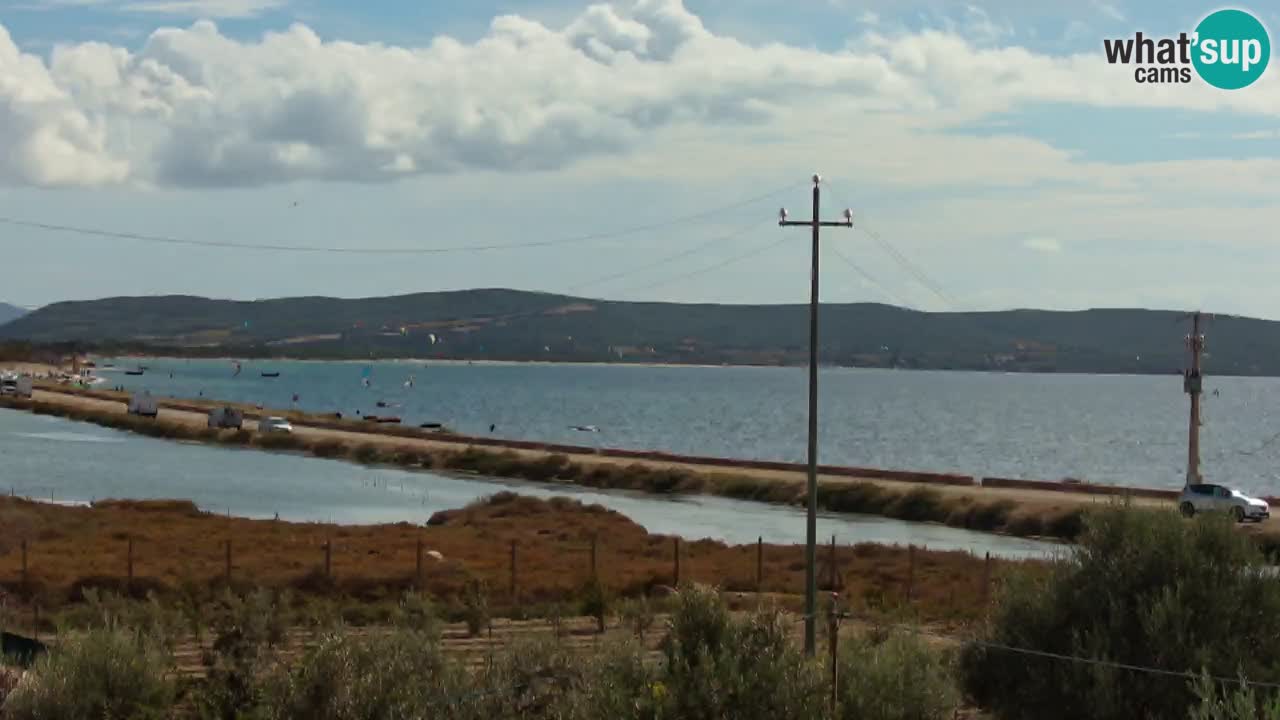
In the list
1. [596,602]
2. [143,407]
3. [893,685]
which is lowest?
[143,407]

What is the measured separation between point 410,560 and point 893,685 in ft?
95.6

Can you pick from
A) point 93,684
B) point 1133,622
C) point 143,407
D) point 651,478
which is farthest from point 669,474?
point 93,684

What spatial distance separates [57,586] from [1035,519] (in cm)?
4552

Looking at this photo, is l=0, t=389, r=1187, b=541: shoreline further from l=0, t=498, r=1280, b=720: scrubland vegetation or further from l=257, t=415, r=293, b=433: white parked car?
l=0, t=498, r=1280, b=720: scrubland vegetation

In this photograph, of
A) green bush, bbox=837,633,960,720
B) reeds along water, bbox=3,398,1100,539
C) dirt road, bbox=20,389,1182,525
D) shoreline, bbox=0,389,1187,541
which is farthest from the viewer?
dirt road, bbox=20,389,1182,525

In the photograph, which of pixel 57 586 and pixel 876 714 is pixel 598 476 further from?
pixel 876 714

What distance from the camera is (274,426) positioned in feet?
414

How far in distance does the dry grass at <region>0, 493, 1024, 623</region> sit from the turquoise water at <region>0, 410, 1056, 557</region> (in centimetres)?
685

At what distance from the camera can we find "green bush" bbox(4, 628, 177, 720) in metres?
19.9

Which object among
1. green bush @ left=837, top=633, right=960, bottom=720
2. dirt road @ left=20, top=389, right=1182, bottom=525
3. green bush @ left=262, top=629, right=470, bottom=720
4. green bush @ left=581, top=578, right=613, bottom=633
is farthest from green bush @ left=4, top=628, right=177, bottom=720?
dirt road @ left=20, top=389, right=1182, bottom=525

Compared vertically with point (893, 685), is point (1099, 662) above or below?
above

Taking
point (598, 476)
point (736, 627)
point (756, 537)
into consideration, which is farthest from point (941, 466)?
point (736, 627)

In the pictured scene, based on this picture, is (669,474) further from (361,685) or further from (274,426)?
(361,685)

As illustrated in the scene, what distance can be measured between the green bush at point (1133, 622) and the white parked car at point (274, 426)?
108291 millimetres
